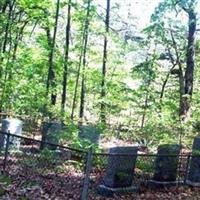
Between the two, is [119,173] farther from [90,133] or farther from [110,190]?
[90,133]

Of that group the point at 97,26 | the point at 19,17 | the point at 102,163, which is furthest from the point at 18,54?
the point at 102,163

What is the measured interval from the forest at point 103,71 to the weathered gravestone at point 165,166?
1.14 ft

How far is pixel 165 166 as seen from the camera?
9977 mm

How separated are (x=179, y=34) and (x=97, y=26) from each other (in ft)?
21.2

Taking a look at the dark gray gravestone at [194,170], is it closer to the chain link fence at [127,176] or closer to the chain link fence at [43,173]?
the chain link fence at [127,176]

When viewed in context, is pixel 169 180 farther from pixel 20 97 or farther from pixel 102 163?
pixel 20 97

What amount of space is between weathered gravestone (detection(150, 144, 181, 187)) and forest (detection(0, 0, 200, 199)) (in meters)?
0.35

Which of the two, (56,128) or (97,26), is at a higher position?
(97,26)

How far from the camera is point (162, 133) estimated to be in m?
14.4

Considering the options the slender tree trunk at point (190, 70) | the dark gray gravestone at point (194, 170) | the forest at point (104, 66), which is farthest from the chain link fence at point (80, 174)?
the slender tree trunk at point (190, 70)

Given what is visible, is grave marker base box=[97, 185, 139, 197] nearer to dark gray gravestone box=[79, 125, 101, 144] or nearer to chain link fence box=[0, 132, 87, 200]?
chain link fence box=[0, 132, 87, 200]

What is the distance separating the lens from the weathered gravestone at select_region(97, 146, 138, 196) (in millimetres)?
8828

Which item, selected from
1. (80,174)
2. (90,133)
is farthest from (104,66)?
(80,174)

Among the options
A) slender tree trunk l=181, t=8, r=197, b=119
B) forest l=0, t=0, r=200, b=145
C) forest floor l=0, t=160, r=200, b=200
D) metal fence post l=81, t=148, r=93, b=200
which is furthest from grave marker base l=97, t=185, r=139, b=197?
slender tree trunk l=181, t=8, r=197, b=119
